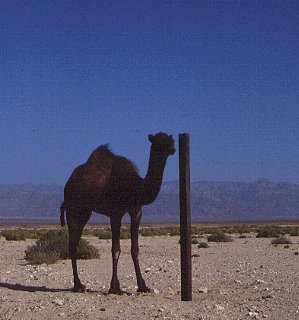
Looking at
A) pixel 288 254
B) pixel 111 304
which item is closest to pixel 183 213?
pixel 111 304

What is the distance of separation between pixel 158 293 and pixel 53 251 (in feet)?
32.3

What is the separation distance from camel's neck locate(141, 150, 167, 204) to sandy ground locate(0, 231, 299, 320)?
6.66 feet

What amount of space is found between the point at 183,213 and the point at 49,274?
261 inches

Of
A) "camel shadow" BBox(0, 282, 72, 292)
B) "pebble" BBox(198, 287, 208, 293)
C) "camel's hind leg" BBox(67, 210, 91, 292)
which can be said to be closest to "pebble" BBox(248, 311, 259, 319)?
"pebble" BBox(198, 287, 208, 293)

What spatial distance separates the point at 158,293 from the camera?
44.7 ft

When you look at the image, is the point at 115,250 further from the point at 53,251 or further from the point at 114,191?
the point at 53,251

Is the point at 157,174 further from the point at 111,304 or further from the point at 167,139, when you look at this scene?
the point at 111,304

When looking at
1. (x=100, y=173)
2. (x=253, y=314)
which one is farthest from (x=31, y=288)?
(x=253, y=314)

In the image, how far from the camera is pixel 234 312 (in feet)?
36.0

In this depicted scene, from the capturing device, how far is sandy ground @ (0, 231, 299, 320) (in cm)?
1085

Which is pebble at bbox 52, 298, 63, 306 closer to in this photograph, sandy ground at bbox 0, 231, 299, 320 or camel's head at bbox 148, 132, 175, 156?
sandy ground at bbox 0, 231, 299, 320

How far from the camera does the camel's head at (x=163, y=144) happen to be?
1275cm

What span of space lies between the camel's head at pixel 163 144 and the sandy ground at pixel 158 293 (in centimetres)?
291

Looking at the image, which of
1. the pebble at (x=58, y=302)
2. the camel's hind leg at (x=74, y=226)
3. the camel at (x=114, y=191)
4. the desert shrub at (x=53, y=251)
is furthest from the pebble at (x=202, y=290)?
the desert shrub at (x=53, y=251)
